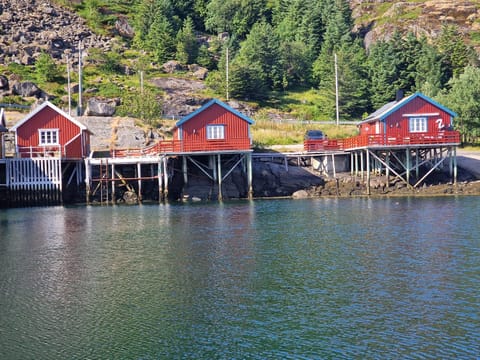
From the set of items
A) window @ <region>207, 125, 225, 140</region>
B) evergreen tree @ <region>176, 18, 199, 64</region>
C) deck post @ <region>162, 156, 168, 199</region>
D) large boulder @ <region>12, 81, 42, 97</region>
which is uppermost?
evergreen tree @ <region>176, 18, 199, 64</region>

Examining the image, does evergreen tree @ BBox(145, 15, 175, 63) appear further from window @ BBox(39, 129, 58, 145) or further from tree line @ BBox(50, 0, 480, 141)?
window @ BBox(39, 129, 58, 145)

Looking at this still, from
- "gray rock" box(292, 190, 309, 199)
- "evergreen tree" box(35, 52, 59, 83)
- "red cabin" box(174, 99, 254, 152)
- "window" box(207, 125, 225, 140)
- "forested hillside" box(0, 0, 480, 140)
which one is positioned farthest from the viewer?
"evergreen tree" box(35, 52, 59, 83)

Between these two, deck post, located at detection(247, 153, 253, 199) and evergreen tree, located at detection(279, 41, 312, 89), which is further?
evergreen tree, located at detection(279, 41, 312, 89)

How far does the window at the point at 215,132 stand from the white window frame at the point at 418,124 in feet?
48.4

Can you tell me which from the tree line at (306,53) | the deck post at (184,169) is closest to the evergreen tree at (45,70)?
the tree line at (306,53)

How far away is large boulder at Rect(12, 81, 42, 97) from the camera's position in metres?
68.4

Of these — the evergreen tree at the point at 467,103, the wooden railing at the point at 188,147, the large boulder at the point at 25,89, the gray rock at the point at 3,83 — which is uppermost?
the gray rock at the point at 3,83

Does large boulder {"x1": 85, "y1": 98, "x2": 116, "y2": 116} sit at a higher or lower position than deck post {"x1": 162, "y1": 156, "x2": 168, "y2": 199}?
higher

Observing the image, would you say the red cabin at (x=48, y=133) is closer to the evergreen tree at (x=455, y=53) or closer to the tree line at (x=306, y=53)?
the tree line at (x=306, y=53)

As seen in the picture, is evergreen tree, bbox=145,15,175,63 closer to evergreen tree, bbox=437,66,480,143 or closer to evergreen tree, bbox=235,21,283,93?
evergreen tree, bbox=235,21,283,93

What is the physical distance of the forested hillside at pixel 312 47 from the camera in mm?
75625

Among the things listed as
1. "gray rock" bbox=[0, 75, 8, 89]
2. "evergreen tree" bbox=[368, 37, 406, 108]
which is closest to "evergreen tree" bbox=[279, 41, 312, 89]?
"evergreen tree" bbox=[368, 37, 406, 108]

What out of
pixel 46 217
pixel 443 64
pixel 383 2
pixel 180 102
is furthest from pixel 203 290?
pixel 383 2

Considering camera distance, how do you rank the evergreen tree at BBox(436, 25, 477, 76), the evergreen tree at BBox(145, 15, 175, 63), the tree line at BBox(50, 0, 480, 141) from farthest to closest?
the evergreen tree at BBox(145, 15, 175, 63), the evergreen tree at BBox(436, 25, 477, 76), the tree line at BBox(50, 0, 480, 141)
